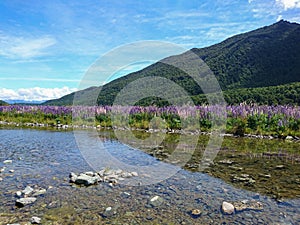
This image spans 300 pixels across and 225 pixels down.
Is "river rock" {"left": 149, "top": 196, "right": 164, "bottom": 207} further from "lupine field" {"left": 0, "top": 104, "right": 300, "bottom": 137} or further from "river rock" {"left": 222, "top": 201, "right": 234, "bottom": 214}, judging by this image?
"lupine field" {"left": 0, "top": 104, "right": 300, "bottom": 137}

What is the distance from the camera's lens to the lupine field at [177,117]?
47.0 feet

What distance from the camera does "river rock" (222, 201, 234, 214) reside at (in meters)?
4.18

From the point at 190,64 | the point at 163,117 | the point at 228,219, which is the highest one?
the point at 190,64

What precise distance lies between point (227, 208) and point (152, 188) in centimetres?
155

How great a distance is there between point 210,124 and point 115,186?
36.9ft

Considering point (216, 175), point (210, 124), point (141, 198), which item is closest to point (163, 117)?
→ point (210, 124)

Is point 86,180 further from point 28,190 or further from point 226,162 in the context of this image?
point 226,162

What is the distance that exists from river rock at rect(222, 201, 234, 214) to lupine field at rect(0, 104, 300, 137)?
10518 millimetres

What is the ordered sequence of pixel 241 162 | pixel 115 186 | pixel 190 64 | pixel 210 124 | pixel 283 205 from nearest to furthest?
pixel 283 205
pixel 115 186
pixel 241 162
pixel 210 124
pixel 190 64

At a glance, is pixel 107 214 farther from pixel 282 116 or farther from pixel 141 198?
pixel 282 116

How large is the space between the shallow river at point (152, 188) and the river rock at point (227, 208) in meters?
0.10

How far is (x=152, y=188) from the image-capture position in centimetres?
525

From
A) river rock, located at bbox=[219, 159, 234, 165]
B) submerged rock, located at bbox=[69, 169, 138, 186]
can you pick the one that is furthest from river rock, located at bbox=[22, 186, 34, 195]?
river rock, located at bbox=[219, 159, 234, 165]

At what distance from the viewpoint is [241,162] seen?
7.67 meters
